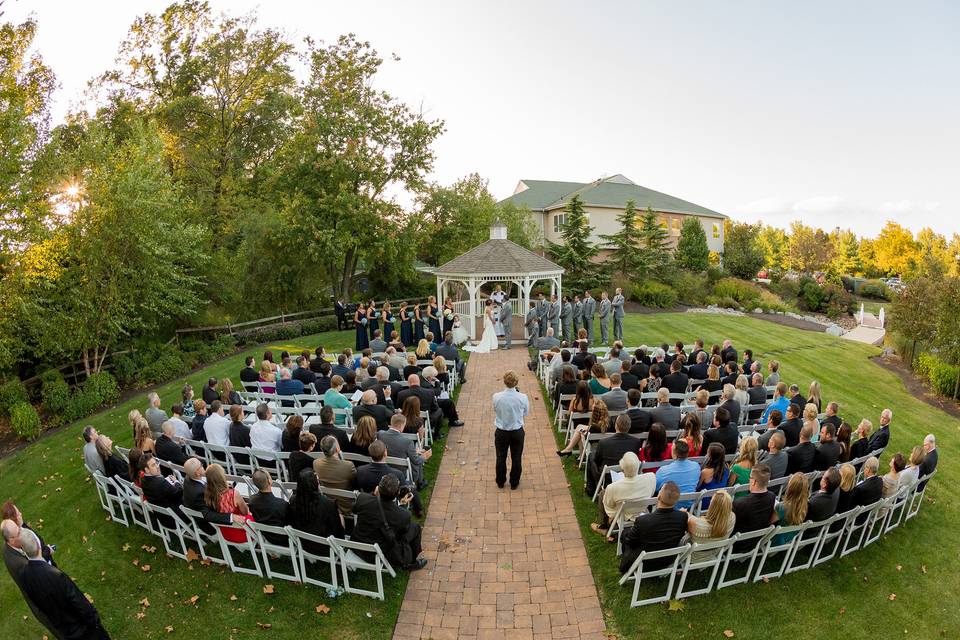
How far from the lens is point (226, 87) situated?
2644 centimetres

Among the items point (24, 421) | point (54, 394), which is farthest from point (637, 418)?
point (54, 394)

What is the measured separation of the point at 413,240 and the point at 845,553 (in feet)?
68.8

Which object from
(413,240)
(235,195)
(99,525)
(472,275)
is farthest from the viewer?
(235,195)

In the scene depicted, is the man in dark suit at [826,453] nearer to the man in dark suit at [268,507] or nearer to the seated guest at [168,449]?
the man in dark suit at [268,507]

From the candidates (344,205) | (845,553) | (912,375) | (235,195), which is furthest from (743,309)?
(235,195)

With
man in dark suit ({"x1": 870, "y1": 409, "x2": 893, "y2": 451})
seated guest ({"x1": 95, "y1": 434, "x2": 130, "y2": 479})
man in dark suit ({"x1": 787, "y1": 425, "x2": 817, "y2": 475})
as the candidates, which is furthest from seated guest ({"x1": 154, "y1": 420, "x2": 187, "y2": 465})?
man in dark suit ({"x1": 870, "y1": 409, "x2": 893, "y2": 451})

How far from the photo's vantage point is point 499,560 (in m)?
Result: 6.59

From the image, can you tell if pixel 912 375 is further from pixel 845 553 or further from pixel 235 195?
pixel 235 195

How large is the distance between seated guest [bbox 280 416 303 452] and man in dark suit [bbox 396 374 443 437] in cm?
207

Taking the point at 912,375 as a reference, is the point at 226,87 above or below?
above

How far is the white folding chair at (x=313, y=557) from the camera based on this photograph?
5660mm

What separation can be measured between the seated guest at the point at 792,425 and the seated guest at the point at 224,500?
7482 mm

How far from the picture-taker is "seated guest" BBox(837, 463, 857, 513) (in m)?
6.16

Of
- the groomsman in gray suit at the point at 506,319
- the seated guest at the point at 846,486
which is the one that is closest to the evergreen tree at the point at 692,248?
the groomsman in gray suit at the point at 506,319
